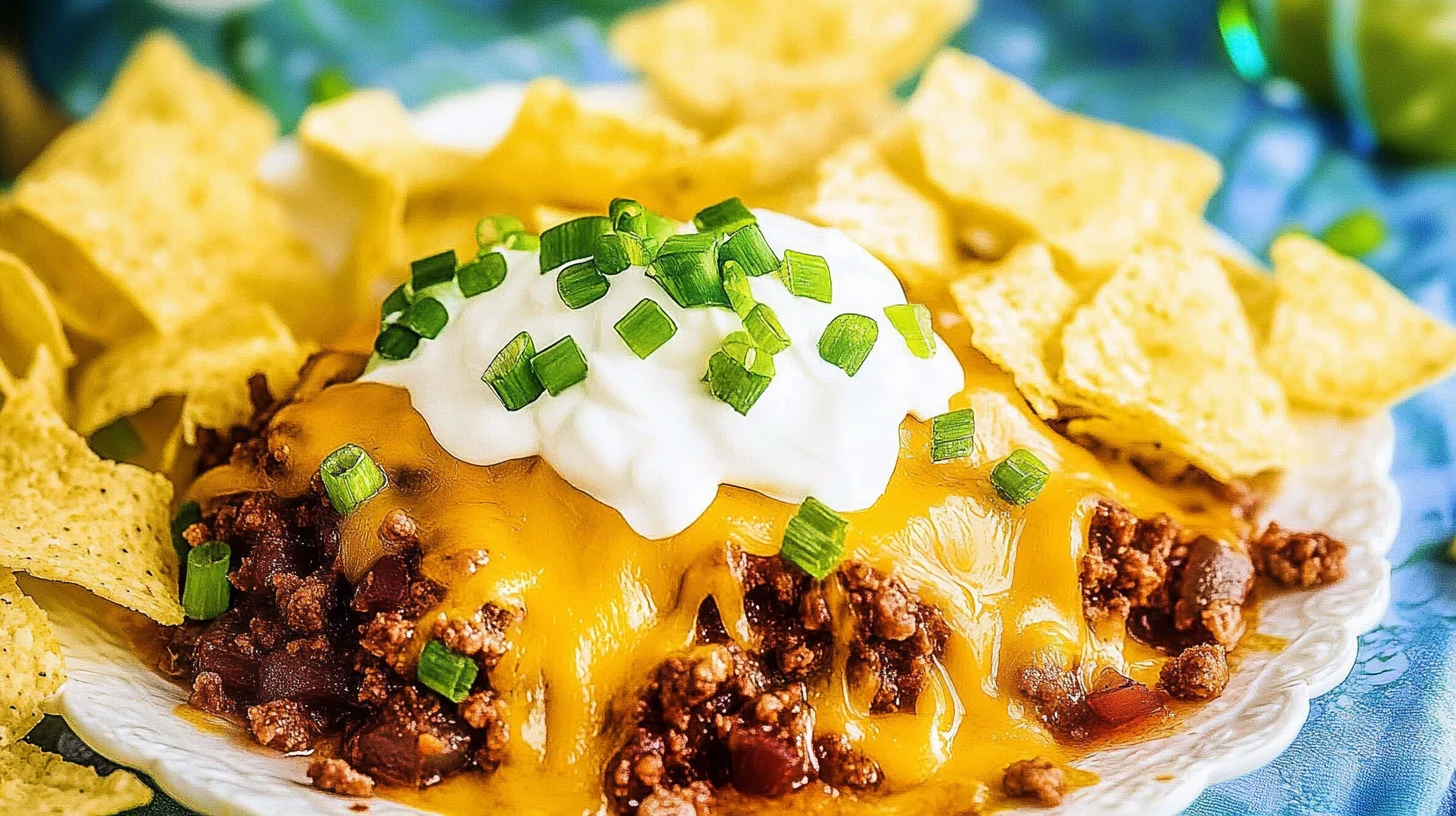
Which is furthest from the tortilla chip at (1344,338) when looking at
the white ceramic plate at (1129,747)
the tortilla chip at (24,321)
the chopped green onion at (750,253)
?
the tortilla chip at (24,321)

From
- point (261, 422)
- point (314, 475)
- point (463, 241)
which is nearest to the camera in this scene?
point (314, 475)

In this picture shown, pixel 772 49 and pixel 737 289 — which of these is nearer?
pixel 737 289

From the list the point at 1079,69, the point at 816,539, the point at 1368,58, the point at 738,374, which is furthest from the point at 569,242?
the point at 1079,69

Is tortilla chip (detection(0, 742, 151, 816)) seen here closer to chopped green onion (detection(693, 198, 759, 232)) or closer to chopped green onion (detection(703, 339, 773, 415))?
chopped green onion (detection(703, 339, 773, 415))

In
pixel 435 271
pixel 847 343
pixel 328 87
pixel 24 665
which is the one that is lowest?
pixel 328 87

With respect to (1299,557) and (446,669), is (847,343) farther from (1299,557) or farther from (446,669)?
(1299,557)

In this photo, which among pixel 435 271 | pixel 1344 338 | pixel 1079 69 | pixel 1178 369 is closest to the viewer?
pixel 435 271

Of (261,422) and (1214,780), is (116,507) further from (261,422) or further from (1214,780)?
(1214,780)

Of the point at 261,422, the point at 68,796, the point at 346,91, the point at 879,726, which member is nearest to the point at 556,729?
the point at 879,726
